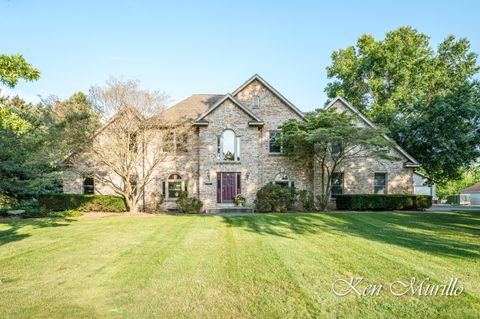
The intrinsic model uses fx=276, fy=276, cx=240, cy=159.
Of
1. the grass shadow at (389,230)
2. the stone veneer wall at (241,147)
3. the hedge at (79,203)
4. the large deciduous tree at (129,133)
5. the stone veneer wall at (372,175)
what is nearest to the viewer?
the grass shadow at (389,230)

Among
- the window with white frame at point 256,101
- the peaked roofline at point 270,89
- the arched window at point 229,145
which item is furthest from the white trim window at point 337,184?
the window with white frame at point 256,101

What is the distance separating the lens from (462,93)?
22.0 m

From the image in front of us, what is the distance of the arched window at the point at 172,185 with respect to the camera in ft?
68.7

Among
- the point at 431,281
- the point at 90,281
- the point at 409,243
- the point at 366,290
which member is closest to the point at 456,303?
the point at 431,281

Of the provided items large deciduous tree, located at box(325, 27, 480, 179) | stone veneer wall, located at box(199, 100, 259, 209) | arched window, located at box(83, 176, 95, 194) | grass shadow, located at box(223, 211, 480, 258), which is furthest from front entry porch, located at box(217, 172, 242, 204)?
large deciduous tree, located at box(325, 27, 480, 179)

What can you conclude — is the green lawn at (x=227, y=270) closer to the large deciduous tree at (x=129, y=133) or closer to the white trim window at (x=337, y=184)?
the large deciduous tree at (x=129, y=133)

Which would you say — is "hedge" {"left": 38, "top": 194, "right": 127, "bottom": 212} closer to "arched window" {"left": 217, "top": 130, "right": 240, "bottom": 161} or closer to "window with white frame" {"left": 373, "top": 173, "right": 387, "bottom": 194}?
"arched window" {"left": 217, "top": 130, "right": 240, "bottom": 161}

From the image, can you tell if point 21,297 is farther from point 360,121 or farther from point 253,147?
point 360,121

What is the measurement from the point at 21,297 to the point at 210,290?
3.31m

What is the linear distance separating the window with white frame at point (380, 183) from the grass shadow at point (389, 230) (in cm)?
723

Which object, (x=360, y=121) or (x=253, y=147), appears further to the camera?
(x=360, y=121)

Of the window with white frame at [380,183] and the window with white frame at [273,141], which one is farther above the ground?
the window with white frame at [273,141]

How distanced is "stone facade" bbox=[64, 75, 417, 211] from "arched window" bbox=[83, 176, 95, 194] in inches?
12.1

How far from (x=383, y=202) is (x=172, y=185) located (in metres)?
15.3
